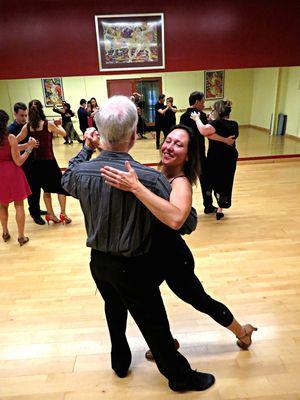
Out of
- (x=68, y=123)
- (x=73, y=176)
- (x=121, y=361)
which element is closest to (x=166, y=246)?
(x=73, y=176)

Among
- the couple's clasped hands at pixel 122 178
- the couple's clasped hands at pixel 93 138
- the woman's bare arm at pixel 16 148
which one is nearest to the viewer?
the couple's clasped hands at pixel 122 178

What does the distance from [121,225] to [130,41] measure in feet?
16.9

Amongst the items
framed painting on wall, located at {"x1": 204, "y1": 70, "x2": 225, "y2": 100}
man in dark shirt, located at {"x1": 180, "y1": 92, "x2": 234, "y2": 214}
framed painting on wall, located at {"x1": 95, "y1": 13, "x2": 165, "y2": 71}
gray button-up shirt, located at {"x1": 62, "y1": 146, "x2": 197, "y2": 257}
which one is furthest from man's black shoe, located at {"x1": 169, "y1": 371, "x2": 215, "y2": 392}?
framed painting on wall, located at {"x1": 204, "y1": 70, "x2": 225, "y2": 100}

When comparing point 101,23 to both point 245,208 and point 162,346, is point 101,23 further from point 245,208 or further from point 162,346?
point 162,346

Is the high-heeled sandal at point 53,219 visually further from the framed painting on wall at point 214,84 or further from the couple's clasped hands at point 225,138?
the framed painting on wall at point 214,84

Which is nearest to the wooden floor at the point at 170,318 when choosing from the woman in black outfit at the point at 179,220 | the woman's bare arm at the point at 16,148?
the woman in black outfit at the point at 179,220

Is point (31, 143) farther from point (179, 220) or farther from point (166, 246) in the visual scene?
point (179, 220)

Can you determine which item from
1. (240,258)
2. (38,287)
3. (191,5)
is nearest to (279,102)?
(191,5)

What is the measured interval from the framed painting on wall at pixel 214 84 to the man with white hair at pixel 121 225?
9.20 metres

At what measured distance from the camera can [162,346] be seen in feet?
4.76

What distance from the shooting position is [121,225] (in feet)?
4.07

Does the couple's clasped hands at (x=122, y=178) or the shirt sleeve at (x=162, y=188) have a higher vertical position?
the couple's clasped hands at (x=122, y=178)

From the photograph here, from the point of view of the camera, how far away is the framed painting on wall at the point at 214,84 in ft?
31.6

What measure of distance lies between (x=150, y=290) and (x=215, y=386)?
77 cm
